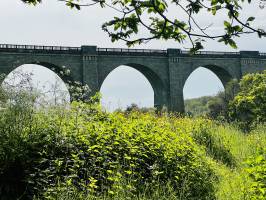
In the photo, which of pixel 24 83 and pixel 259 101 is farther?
pixel 259 101

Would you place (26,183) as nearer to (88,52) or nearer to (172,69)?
(88,52)

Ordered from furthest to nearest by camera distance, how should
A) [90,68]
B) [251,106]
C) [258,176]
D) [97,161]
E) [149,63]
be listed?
[149,63], [90,68], [251,106], [97,161], [258,176]

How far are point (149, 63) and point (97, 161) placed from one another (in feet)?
126

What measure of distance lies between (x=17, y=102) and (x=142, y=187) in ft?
8.87

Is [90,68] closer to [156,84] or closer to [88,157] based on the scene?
[156,84]

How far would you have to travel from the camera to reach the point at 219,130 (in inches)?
528

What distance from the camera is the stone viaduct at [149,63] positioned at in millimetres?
38062

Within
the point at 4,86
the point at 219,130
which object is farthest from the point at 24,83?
the point at 219,130

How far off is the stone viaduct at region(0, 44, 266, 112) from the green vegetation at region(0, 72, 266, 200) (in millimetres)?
29081

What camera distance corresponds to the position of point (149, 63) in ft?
146

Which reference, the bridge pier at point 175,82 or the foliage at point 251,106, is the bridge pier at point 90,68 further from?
the foliage at point 251,106

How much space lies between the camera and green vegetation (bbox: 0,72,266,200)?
596cm

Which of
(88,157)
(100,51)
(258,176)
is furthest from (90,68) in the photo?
(258,176)

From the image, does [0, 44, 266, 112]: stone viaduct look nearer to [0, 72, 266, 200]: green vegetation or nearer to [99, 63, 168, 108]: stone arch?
[99, 63, 168, 108]: stone arch
